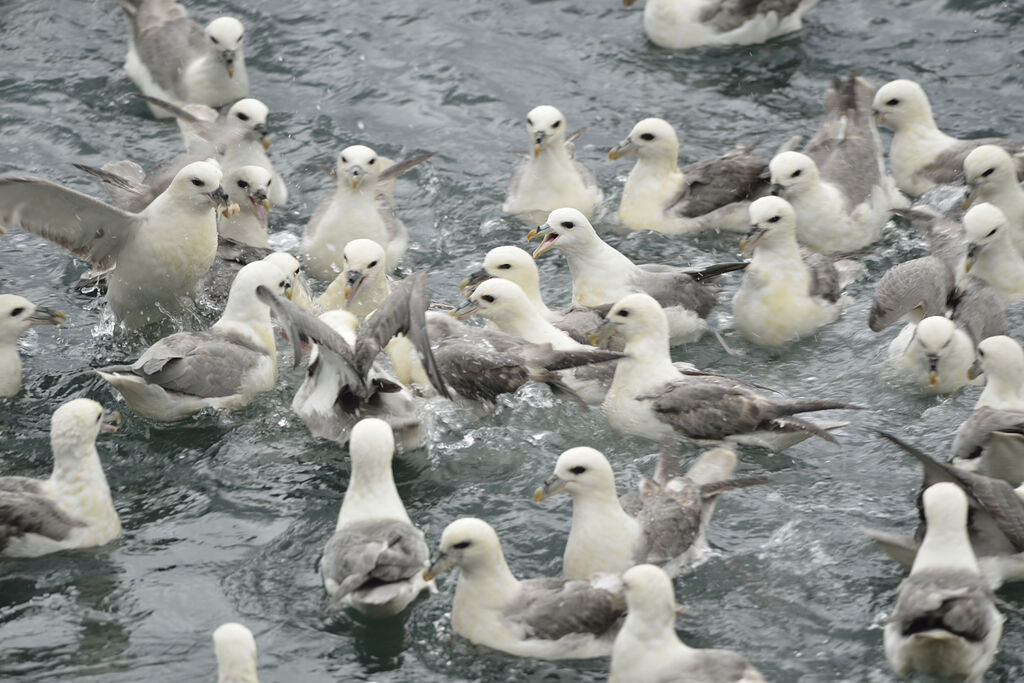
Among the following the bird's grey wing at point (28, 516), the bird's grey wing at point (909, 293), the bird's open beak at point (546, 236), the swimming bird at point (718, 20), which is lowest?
the bird's grey wing at point (28, 516)

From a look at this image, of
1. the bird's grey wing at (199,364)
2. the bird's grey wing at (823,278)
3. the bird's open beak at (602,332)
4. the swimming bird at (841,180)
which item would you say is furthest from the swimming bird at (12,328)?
the swimming bird at (841,180)

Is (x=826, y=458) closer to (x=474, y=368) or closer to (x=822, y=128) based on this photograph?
(x=474, y=368)

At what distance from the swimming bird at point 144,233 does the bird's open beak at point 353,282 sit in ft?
3.11

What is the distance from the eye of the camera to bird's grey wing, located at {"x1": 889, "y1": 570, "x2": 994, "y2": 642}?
5996 mm

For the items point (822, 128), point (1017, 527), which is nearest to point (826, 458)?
point (1017, 527)

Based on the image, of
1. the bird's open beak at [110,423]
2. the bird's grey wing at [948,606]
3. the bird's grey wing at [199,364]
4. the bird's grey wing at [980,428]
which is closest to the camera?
the bird's grey wing at [948,606]

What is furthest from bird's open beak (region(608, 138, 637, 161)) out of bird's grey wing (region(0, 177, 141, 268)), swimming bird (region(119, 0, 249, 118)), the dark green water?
swimming bird (region(119, 0, 249, 118))

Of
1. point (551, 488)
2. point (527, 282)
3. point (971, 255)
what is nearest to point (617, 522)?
point (551, 488)

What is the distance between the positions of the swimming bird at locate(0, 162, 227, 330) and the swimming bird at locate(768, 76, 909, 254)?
3.95m

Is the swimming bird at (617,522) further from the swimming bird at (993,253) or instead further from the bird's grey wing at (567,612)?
the swimming bird at (993,253)

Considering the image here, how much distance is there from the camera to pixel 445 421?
835 cm

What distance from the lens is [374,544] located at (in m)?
6.66

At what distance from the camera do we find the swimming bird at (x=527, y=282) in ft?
29.1

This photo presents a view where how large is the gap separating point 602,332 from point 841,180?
290cm
